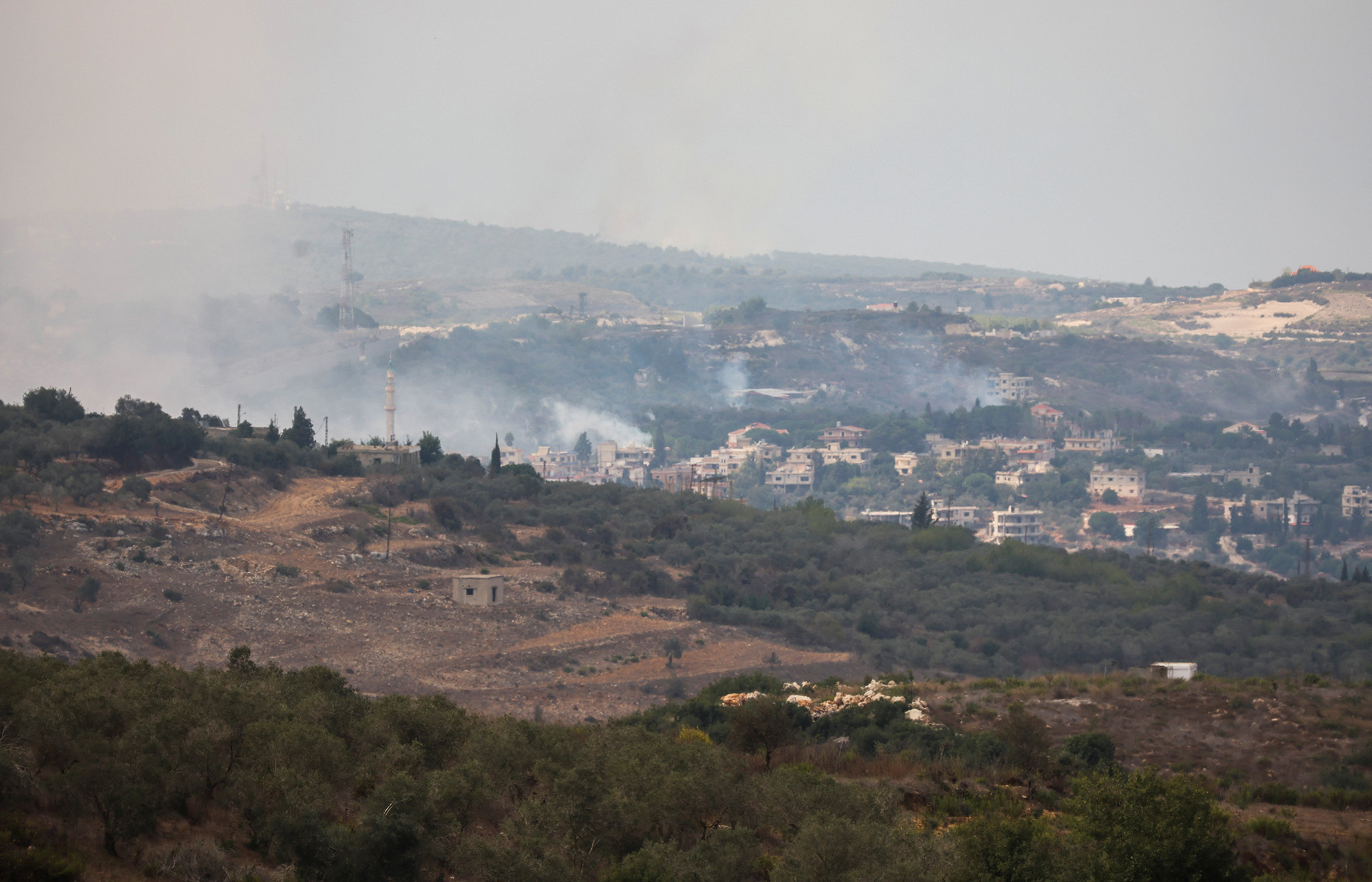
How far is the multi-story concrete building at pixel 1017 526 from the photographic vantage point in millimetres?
135625

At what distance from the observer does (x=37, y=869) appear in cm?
1494

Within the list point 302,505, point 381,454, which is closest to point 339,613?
point 302,505

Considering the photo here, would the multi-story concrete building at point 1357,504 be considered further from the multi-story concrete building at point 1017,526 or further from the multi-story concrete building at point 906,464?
the multi-story concrete building at point 906,464

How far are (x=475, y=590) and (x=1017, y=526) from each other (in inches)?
3493

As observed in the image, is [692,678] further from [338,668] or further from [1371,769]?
[1371,769]

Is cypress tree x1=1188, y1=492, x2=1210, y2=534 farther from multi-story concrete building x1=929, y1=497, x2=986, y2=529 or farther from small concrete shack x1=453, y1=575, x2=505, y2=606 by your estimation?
small concrete shack x1=453, y1=575, x2=505, y2=606

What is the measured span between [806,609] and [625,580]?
985 centimetres

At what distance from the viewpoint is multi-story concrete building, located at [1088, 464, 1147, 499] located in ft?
517

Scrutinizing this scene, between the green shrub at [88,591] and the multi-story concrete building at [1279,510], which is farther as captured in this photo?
the multi-story concrete building at [1279,510]

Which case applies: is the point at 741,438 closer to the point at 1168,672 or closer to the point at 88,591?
the point at 88,591

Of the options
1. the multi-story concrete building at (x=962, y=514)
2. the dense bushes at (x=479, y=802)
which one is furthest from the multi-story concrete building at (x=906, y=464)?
the dense bushes at (x=479, y=802)

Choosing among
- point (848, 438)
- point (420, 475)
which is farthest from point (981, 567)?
point (848, 438)

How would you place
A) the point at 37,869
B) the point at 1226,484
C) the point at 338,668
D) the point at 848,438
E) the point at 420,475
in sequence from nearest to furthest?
the point at 37,869 < the point at 338,668 < the point at 420,475 < the point at 1226,484 < the point at 848,438

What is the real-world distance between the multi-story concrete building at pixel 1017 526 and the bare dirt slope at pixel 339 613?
74935 mm
